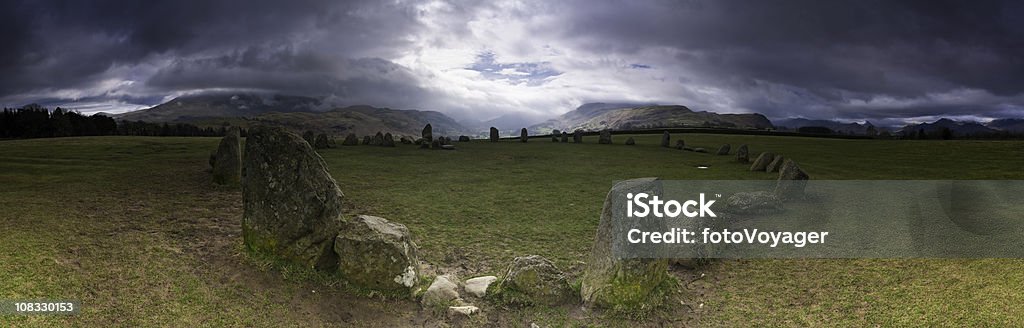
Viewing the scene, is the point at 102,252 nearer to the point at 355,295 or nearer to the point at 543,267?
the point at 355,295

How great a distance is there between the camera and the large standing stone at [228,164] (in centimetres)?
1984

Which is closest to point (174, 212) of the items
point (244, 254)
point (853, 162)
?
point (244, 254)

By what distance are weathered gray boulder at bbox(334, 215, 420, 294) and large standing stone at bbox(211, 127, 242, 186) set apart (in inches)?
488

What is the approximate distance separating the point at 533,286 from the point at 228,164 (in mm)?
15966

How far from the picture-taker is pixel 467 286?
1028cm

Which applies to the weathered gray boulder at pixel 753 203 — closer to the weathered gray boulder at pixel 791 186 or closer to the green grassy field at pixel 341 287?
the weathered gray boulder at pixel 791 186

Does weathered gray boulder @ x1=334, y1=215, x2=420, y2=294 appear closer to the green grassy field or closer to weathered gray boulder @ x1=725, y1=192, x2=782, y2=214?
the green grassy field

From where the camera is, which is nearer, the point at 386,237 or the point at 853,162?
the point at 386,237

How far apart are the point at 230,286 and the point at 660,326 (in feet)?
26.7

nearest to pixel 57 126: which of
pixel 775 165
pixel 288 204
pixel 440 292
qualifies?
pixel 288 204

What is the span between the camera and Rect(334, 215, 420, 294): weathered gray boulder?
32.3ft

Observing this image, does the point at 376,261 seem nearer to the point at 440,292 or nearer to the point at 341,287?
the point at 341,287

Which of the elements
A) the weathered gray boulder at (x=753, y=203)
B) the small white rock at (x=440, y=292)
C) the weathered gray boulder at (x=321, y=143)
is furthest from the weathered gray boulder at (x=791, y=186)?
the weathered gray boulder at (x=321, y=143)

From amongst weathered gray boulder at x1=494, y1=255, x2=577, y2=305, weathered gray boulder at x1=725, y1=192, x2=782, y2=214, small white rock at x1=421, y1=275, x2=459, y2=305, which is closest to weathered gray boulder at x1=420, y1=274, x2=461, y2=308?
small white rock at x1=421, y1=275, x2=459, y2=305
